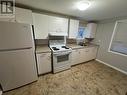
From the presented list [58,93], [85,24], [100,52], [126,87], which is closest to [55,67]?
[58,93]

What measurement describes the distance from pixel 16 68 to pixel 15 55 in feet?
1.12

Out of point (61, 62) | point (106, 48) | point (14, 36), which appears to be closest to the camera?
point (14, 36)

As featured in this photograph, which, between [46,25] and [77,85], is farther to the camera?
[46,25]

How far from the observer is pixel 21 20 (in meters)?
1.86

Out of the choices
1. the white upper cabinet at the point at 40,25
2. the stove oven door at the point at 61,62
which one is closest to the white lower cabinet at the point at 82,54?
the stove oven door at the point at 61,62

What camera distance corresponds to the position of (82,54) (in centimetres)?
316

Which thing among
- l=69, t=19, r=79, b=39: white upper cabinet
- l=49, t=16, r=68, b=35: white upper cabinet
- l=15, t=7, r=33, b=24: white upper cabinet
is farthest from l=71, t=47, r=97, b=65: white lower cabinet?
l=15, t=7, r=33, b=24: white upper cabinet

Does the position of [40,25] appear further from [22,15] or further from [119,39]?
[119,39]

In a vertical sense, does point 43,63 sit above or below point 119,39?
below

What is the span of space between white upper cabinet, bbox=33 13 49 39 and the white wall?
9.15 feet

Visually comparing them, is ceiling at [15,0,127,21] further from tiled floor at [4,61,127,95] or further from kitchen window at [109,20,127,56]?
tiled floor at [4,61,127,95]

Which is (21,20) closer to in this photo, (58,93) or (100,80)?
(58,93)

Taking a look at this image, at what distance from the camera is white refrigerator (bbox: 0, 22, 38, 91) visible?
1457 mm

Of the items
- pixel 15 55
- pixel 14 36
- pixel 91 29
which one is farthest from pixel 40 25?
pixel 91 29
